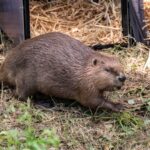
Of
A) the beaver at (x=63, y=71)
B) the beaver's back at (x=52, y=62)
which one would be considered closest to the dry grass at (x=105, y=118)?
the beaver at (x=63, y=71)

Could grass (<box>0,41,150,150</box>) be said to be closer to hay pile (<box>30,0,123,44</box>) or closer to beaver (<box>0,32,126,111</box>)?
beaver (<box>0,32,126,111</box>)

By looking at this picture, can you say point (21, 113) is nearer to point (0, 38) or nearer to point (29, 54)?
point (29, 54)

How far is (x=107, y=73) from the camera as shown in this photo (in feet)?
13.2

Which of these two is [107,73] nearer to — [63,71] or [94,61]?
[94,61]

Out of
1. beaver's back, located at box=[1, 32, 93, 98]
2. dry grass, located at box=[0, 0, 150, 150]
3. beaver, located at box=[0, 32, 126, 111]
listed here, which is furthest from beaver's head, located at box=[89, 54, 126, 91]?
dry grass, located at box=[0, 0, 150, 150]

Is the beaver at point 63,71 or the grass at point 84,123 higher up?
the beaver at point 63,71

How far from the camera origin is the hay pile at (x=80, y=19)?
18.7ft

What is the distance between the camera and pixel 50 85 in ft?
14.0

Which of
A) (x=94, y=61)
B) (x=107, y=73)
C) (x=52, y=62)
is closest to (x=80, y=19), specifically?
(x=52, y=62)

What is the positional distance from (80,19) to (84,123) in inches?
83.2

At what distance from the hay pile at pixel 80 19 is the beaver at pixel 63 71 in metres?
1.24

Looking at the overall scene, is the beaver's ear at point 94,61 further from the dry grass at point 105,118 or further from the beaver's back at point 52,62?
the dry grass at point 105,118

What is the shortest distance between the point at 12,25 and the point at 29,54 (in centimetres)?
105

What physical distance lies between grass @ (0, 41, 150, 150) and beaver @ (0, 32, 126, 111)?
10cm
